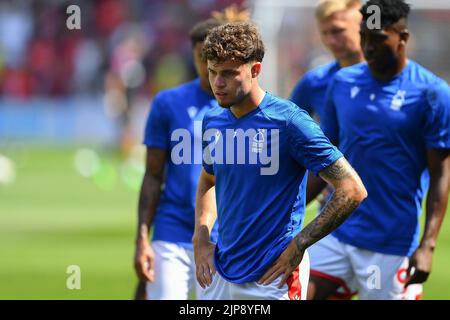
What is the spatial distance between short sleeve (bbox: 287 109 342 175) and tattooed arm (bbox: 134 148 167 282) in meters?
2.04

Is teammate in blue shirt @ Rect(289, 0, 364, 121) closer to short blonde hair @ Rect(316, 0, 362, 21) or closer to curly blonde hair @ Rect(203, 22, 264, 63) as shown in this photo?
short blonde hair @ Rect(316, 0, 362, 21)

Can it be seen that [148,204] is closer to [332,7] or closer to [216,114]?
[216,114]

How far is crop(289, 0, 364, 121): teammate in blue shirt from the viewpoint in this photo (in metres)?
7.34

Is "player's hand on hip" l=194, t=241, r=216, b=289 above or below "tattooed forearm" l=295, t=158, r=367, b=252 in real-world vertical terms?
below

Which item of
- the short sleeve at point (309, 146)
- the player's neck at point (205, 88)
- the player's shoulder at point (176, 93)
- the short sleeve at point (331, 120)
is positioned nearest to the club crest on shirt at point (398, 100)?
the short sleeve at point (331, 120)

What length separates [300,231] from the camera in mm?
4914

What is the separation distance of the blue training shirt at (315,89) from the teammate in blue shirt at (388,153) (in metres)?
0.70

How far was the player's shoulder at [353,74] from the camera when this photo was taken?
6648mm

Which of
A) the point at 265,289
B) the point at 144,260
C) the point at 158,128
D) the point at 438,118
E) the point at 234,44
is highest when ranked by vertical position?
the point at 234,44

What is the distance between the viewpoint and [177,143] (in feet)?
22.6

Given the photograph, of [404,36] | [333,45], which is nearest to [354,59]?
[333,45]

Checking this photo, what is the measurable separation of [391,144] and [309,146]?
1.73m

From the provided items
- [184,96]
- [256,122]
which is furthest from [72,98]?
[256,122]

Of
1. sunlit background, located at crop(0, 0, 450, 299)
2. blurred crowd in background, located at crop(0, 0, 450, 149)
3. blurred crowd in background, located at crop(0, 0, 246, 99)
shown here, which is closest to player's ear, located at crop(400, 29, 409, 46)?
sunlit background, located at crop(0, 0, 450, 299)
